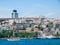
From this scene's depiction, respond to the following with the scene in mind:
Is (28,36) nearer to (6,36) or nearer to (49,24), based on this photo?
(6,36)

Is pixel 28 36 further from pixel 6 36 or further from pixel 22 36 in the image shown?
pixel 6 36

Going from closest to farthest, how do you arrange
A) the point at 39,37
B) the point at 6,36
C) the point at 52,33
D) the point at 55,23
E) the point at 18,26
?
the point at 6,36 < the point at 39,37 < the point at 52,33 < the point at 18,26 < the point at 55,23

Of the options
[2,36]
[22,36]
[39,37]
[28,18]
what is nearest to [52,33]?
[39,37]

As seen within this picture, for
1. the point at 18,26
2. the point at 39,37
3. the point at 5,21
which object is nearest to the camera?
the point at 39,37

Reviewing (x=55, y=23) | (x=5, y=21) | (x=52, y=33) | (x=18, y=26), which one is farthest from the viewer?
(x=5, y=21)

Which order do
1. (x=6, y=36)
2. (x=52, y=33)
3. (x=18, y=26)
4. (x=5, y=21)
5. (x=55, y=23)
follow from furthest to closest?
(x=5, y=21) → (x=55, y=23) → (x=18, y=26) → (x=52, y=33) → (x=6, y=36)

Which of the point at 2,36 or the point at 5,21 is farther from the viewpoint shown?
the point at 5,21

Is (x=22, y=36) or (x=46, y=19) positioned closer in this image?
(x=22, y=36)

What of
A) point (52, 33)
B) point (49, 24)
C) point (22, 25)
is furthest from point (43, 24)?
point (52, 33)
